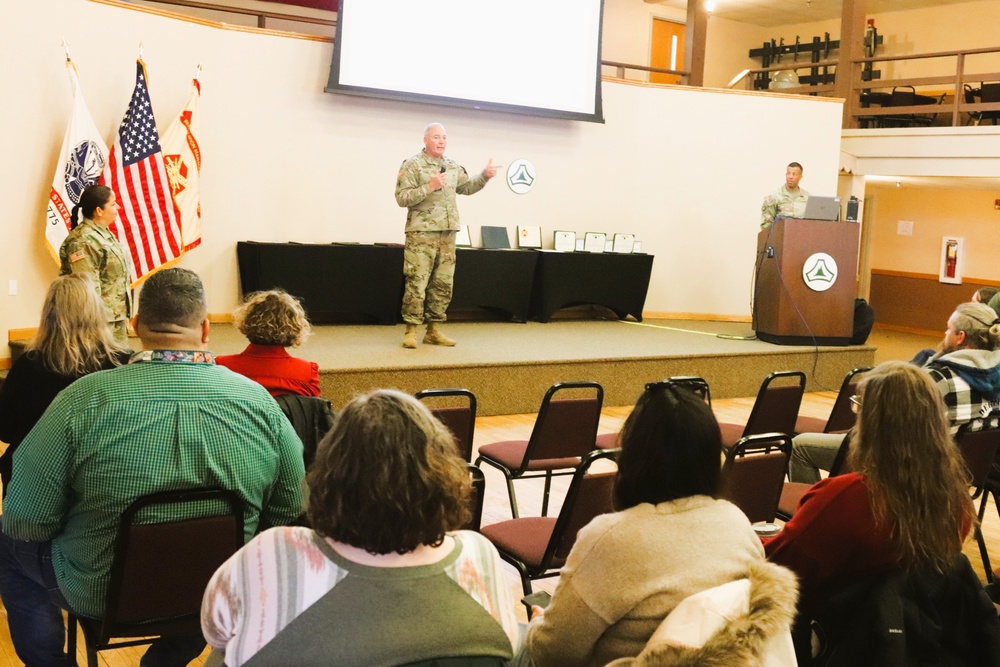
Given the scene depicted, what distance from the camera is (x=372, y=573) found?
1.47m

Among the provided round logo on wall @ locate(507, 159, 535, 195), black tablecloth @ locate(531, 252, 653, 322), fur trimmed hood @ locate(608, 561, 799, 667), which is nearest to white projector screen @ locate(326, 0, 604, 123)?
round logo on wall @ locate(507, 159, 535, 195)

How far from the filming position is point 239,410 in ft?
7.14

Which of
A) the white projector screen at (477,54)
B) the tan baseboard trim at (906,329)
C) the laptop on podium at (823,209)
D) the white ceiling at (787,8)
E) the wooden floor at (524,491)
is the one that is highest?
the white ceiling at (787,8)

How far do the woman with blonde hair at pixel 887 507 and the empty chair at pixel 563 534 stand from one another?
1.84 ft

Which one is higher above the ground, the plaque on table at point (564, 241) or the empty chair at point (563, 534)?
the plaque on table at point (564, 241)

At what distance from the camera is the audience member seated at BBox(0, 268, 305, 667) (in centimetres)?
206

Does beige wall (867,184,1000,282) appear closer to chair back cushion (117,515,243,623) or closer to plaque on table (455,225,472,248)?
plaque on table (455,225,472,248)

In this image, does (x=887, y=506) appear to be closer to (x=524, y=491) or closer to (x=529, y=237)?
(x=524, y=491)

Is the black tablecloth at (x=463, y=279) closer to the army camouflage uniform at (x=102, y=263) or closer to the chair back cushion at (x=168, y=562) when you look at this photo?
the army camouflage uniform at (x=102, y=263)

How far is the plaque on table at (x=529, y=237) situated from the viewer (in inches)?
363

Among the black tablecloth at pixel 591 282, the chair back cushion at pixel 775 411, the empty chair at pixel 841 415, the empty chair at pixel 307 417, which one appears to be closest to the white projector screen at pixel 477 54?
the black tablecloth at pixel 591 282

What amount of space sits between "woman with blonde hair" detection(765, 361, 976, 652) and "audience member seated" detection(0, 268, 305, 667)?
120 cm

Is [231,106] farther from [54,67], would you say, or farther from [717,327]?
[717,327]

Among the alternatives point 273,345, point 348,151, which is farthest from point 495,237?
→ point 273,345
